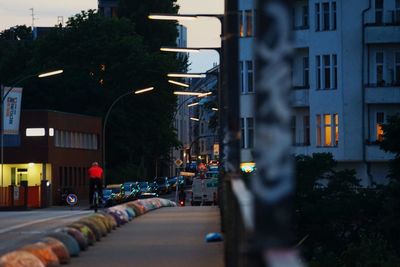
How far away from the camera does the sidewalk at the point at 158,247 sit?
20.1 meters

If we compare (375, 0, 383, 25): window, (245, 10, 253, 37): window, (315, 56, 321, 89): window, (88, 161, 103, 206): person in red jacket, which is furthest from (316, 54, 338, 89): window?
(88, 161, 103, 206): person in red jacket

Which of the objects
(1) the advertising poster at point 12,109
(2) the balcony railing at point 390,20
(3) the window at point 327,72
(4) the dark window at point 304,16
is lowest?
(1) the advertising poster at point 12,109

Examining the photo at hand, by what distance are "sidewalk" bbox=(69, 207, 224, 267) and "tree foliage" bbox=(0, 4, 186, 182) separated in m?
65.4

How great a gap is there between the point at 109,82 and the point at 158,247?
78.0 m

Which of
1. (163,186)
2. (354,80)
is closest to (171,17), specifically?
(354,80)

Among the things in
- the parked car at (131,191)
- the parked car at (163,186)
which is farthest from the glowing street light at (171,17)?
the parked car at (163,186)

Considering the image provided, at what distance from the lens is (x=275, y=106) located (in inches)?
183

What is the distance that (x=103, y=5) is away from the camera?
160125 mm

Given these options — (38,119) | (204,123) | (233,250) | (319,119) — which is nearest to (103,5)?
(204,123)

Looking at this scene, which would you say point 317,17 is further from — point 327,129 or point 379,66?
point 327,129

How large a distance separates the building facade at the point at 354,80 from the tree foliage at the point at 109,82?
36.9 metres

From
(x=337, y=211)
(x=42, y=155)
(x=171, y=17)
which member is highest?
(x=171, y=17)

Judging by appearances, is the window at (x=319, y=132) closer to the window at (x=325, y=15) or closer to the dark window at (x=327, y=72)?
the dark window at (x=327, y=72)

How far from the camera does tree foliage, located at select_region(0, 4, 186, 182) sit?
99312 mm
